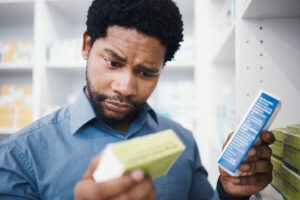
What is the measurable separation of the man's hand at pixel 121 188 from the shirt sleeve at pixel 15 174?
39 cm

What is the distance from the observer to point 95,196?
1.01ft

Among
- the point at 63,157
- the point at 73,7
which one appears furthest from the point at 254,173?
the point at 73,7

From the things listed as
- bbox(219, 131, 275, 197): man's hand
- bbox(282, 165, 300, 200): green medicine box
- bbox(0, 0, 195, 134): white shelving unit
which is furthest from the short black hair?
bbox(0, 0, 195, 134): white shelving unit

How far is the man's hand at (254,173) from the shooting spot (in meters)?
0.43

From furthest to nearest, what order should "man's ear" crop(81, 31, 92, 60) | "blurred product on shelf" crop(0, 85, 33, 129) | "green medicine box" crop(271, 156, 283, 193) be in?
"blurred product on shelf" crop(0, 85, 33, 129) → "man's ear" crop(81, 31, 92, 60) → "green medicine box" crop(271, 156, 283, 193)

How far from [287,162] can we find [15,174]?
714 millimetres

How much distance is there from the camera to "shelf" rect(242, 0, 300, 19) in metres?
0.54

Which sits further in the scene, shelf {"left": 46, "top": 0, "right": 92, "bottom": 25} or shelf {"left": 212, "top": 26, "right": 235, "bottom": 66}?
shelf {"left": 46, "top": 0, "right": 92, "bottom": 25}

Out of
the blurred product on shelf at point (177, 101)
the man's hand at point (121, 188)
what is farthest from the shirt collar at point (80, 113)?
the blurred product on shelf at point (177, 101)

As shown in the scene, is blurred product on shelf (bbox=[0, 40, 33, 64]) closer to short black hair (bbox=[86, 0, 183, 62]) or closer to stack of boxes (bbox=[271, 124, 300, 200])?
short black hair (bbox=[86, 0, 183, 62])

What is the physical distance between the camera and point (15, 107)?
172 centimetres

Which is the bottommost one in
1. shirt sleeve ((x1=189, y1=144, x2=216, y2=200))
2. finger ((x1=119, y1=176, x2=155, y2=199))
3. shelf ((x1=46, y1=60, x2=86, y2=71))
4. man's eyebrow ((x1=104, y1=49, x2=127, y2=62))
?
Result: shirt sleeve ((x1=189, y1=144, x2=216, y2=200))

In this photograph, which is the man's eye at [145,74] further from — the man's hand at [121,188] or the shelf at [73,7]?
the shelf at [73,7]

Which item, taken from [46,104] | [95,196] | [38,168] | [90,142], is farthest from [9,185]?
[46,104]
